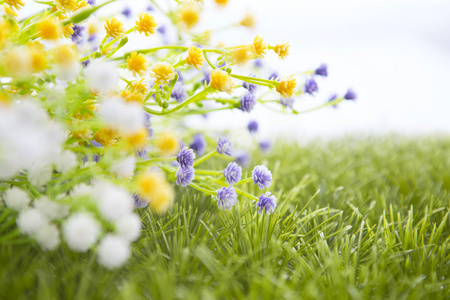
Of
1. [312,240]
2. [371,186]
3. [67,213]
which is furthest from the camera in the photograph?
[371,186]

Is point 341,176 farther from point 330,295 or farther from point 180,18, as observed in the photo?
point 180,18

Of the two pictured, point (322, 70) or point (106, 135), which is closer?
point (106, 135)

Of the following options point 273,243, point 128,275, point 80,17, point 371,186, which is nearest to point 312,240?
point 273,243

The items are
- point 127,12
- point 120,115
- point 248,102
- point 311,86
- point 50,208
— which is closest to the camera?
point 120,115

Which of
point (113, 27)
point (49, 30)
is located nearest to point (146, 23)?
point (113, 27)

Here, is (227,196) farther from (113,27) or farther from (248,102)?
(113,27)

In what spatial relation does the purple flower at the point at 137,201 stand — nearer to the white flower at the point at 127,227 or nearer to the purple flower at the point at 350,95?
the white flower at the point at 127,227
